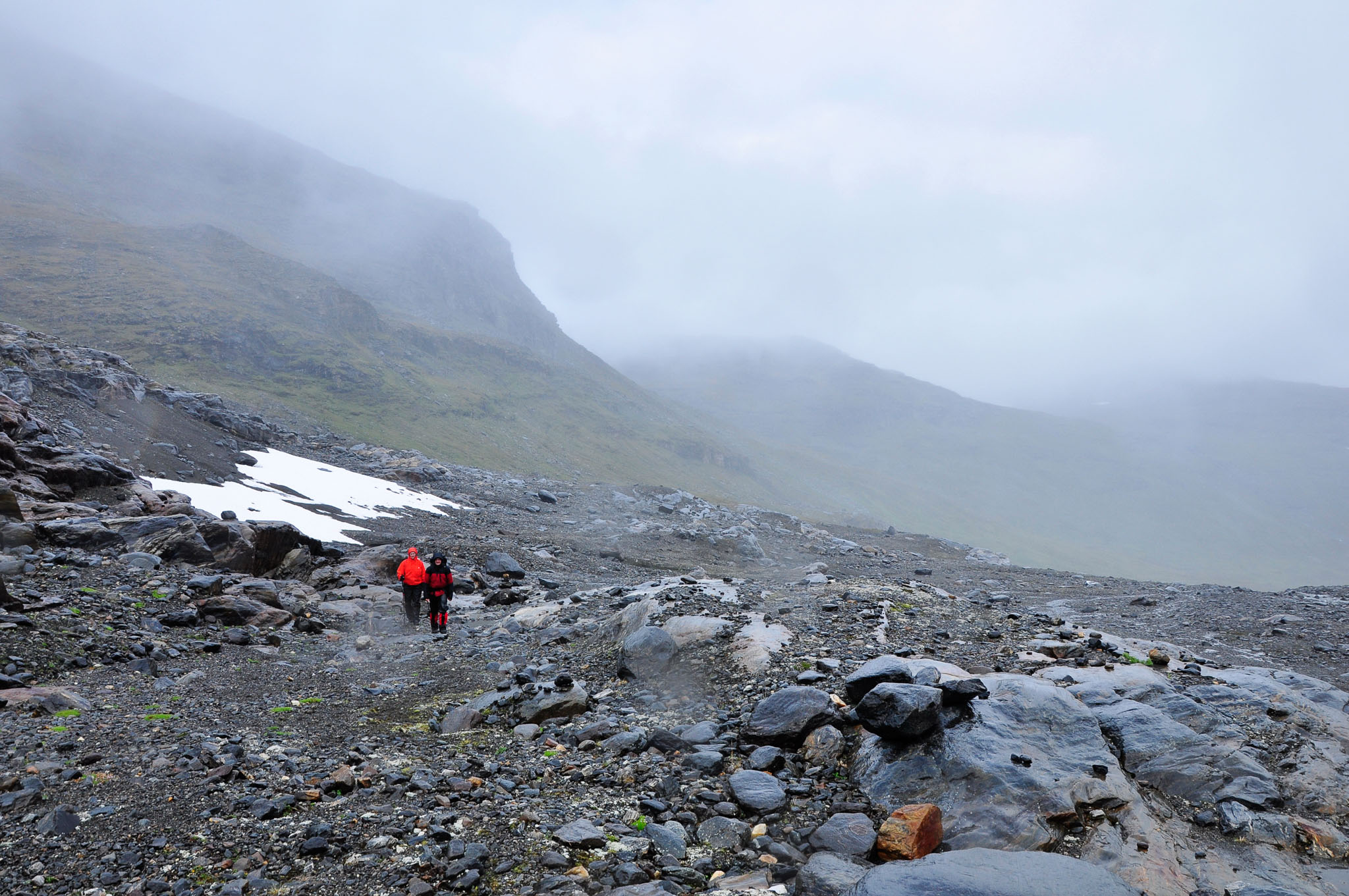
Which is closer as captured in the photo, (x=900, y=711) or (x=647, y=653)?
(x=900, y=711)

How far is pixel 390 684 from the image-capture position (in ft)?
35.6

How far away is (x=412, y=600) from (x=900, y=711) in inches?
497

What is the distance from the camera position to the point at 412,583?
15.3 meters

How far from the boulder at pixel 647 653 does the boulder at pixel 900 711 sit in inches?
148

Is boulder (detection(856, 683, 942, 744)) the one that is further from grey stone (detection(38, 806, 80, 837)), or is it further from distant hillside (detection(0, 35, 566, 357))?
distant hillside (detection(0, 35, 566, 357))

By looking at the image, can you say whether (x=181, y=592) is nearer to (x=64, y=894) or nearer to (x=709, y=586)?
(x=64, y=894)

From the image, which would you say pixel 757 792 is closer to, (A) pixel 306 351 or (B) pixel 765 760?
(B) pixel 765 760

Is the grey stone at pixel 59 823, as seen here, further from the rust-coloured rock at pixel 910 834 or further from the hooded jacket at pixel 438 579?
the hooded jacket at pixel 438 579

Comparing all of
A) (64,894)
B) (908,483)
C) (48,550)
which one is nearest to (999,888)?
(64,894)

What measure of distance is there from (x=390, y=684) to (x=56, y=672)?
4.41 metres

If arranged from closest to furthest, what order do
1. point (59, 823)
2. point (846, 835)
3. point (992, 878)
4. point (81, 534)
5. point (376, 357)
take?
point (992, 878) < point (59, 823) < point (846, 835) < point (81, 534) < point (376, 357)

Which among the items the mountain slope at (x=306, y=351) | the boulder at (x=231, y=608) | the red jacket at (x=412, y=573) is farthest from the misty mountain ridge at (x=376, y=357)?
the boulder at (x=231, y=608)

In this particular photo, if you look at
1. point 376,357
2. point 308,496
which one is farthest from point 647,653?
point 376,357

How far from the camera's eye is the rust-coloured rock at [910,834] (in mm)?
5566
